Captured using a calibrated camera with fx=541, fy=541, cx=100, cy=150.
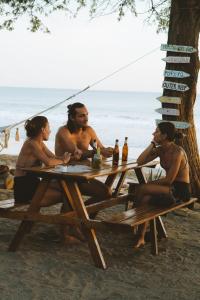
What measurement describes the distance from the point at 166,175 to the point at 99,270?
1.09 metres

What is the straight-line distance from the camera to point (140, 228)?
478cm

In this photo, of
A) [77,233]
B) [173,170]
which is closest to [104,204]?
[77,233]

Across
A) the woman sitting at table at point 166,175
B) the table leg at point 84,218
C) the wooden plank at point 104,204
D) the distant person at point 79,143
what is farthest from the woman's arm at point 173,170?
the table leg at point 84,218

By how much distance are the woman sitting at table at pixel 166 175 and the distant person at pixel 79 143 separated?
0.42 meters

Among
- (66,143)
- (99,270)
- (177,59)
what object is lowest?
(99,270)

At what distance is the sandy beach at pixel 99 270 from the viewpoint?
357cm

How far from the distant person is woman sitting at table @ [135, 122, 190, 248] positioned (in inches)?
16.4

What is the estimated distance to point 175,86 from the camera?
21.3 ft

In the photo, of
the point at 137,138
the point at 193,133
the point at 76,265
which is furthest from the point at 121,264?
the point at 137,138

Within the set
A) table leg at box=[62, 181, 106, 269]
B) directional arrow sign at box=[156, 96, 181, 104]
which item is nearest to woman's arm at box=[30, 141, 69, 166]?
table leg at box=[62, 181, 106, 269]

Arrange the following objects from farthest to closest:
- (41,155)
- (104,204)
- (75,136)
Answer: (75,136)
(104,204)
(41,155)

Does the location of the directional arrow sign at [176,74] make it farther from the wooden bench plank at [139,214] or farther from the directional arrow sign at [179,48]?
the wooden bench plank at [139,214]

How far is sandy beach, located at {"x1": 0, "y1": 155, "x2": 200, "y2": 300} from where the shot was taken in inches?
141

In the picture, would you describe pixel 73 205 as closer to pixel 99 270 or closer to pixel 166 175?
pixel 99 270
